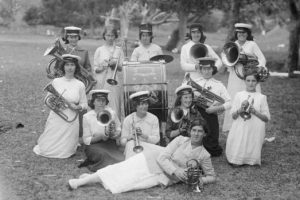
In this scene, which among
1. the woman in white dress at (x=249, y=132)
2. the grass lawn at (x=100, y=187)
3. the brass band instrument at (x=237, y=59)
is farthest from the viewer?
the brass band instrument at (x=237, y=59)

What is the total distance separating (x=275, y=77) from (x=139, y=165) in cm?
1351

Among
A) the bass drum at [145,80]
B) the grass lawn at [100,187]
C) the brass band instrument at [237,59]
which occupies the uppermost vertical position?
the brass band instrument at [237,59]

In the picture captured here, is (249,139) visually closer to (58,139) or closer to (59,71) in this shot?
(58,139)

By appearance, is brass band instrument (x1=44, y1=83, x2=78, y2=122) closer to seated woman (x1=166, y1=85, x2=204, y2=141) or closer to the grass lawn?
the grass lawn

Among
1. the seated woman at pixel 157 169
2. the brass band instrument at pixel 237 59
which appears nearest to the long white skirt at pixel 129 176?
the seated woman at pixel 157 169

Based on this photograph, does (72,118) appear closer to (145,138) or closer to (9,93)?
(145,138)

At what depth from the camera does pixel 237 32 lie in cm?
891

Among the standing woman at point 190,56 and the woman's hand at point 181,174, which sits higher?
the standing woman at point 190,56

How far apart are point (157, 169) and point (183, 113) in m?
0.98

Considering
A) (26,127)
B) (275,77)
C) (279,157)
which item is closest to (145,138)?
(279,157)

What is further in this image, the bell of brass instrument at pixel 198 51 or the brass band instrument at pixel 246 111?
the bell of brass instrument at pixel 198 51

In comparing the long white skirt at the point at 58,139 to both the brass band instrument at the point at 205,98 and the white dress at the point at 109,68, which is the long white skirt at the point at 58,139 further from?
the brass band instrument at the point at 205,98

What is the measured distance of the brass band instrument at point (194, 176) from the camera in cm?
650

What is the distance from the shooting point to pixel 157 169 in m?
6.89
